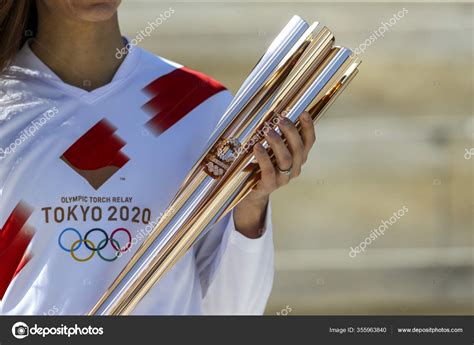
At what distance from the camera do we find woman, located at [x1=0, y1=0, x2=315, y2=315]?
1612mm

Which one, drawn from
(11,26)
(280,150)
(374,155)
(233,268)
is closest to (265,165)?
(280,150)

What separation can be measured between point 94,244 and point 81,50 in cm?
30

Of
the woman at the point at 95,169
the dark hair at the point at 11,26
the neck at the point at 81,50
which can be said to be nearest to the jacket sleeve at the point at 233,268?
the woman at the point at 95,169

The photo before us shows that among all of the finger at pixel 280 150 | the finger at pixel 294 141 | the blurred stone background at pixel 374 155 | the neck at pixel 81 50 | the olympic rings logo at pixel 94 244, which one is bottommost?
the olympic rings logo at pixel 94 244

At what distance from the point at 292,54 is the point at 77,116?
0.36m

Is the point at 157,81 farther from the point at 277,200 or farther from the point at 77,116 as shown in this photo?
the point at 277,200

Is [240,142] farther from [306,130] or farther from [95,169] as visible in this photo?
[95,169]

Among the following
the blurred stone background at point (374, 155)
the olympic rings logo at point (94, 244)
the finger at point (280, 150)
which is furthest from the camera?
the blurred stone background at point (374, 155)

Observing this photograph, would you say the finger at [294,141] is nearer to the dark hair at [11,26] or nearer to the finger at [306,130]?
the finger at [306,130]

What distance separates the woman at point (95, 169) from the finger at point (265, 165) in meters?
0.05

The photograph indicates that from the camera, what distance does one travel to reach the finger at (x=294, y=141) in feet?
4.84

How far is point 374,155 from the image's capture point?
4031mm

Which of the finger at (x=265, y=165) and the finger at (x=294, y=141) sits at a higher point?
the finger at (x=294, y=141)
